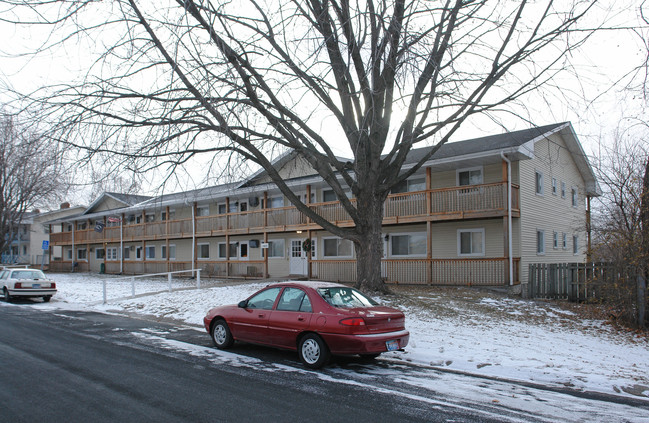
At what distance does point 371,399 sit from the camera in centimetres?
619

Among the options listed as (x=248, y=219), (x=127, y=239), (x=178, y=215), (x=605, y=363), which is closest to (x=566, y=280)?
(x=605, y=363)

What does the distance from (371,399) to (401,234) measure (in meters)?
17.6

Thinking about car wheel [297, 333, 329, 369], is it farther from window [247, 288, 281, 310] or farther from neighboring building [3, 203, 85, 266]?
neighboring building [3, 203, 85, 266]

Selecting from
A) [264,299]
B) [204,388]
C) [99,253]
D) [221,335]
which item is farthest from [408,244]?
[99,253]

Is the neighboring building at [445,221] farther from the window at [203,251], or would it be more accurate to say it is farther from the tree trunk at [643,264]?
the tree trunk at [643,264]

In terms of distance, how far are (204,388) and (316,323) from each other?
6.71ft

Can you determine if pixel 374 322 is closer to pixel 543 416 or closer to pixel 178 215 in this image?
pixel 543 416

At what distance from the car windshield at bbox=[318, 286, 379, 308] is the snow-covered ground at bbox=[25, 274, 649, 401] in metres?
1.31

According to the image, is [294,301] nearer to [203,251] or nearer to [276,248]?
[276,248]

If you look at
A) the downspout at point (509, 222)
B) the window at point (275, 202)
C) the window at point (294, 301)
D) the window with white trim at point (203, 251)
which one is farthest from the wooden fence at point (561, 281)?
the window with white trim at point (203, 251)

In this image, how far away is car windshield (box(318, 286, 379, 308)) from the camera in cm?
815

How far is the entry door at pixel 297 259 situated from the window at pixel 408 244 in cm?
573

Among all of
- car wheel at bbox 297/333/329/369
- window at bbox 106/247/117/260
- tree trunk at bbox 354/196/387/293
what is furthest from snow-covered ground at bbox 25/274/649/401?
window at bbox 106/247/117/260

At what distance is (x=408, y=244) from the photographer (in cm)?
2330
